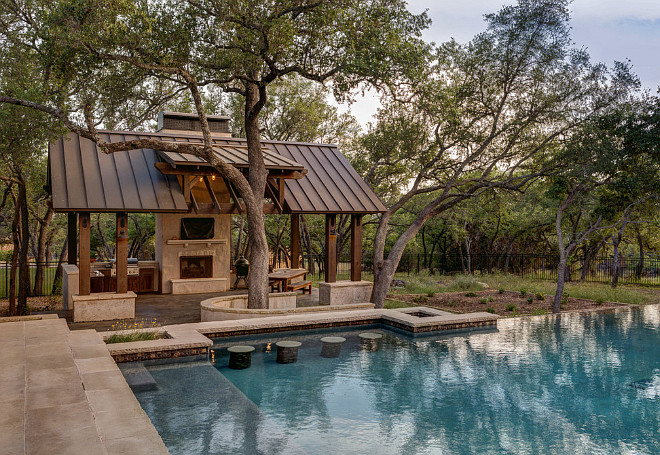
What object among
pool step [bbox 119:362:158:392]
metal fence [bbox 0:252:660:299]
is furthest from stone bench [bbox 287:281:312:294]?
metal fence [bbox 0:252:660:299]

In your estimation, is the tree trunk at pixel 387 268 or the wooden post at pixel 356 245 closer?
the wooden post at pixel 356 245

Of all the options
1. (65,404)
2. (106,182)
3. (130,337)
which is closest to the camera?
(65,404)

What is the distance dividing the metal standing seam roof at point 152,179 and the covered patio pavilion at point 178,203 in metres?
0.02

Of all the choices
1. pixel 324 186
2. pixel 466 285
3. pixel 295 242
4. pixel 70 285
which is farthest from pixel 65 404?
pixel 466 285

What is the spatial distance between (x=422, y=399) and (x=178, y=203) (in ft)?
27.4

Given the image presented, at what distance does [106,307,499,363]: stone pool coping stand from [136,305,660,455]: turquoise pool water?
31 centimetres

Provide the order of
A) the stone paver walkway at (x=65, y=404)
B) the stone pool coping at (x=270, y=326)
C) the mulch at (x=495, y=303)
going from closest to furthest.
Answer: the stone paver walkway at (x=65, y=404) < the stone pool coping at (x=270, y=326) < the mulch at (x=495, y=303)

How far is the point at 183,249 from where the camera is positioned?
655 inches

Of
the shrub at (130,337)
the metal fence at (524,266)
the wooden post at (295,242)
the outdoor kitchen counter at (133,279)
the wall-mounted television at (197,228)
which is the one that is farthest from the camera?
the metal fence at (524,266)

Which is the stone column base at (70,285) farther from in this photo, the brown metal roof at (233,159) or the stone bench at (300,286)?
the stone bench at (300,286)

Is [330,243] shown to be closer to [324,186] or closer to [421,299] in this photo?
[324,186]

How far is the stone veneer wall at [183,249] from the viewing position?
16.4 m

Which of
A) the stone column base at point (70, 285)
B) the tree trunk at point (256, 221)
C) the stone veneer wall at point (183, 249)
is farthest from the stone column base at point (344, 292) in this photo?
the stone column base at point (70, 285)

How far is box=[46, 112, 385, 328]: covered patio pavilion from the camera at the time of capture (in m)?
12.2
